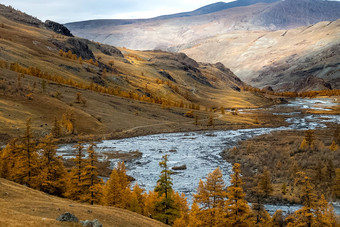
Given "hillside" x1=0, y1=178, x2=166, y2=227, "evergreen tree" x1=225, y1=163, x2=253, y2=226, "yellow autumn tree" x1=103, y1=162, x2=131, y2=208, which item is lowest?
"yellow autumn tree" x1=103, y1=162, x2=131, y2=208

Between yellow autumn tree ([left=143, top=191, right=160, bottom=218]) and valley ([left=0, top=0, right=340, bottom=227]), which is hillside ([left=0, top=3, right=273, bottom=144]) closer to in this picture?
valley ([left=0, top=0, right=340, bottom=227])

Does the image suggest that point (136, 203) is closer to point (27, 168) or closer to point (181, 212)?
point (181, 212)

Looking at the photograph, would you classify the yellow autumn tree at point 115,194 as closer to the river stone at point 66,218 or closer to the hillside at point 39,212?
the hillside at point 39,212

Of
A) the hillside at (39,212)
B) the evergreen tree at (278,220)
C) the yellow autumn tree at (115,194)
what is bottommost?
the evergreen tree at (278,220)

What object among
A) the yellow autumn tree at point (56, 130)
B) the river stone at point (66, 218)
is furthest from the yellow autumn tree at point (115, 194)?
the yellow autumn tree at point (56, 130)

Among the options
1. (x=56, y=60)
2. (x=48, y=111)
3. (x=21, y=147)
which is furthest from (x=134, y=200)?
(x=56, y=60)

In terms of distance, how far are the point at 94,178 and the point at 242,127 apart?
80.3 m

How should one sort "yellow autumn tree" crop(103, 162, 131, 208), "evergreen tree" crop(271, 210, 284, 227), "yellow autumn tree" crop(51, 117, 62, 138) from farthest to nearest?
"yellow autumn tree" crop(51, 117, 62, 138) → "yellow autumn tree" crop(103, 162, 131, 208) → "evergreen tree" crop(271, 210, 284, 227)

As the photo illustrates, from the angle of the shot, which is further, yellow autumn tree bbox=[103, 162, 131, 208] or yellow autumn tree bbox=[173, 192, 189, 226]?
yellow autumn tree bbox=[103, 162, 131, 208]

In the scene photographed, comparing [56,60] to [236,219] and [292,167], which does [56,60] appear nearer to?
[292,167]

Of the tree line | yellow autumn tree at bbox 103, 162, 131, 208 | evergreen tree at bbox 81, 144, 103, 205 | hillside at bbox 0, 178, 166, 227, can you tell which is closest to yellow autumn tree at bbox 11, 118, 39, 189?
the tree line

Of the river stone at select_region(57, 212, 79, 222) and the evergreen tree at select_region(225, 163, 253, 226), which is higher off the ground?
the river stone at select_region(57, 212, 79, 222)

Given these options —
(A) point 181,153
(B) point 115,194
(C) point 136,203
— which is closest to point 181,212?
(C) point 136,203

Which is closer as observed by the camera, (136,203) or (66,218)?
(66,218)
